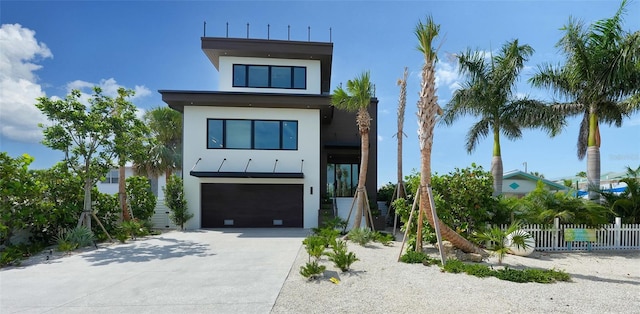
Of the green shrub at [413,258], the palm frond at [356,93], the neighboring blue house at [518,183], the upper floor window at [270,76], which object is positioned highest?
the upper floor window at [270,76]

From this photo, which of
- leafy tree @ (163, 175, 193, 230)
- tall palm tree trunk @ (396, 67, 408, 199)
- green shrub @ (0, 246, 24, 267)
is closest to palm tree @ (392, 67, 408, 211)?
tall palm tree trunk @ (396, 67, 408, 199)

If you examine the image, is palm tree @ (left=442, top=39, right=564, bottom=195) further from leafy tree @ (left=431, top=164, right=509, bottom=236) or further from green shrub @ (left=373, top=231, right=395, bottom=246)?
green shrub @ (left=373, top=231, right=395, bottom=246)

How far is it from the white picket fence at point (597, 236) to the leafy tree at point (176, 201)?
43.5 feet

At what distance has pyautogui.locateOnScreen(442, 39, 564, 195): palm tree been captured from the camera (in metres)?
13.0

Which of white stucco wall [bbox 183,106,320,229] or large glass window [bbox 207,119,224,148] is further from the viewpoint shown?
large glass window [bbox 207,119,224,148]

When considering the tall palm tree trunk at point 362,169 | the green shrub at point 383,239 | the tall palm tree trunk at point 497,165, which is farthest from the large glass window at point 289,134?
the tall palm tree trunk at point 497,165

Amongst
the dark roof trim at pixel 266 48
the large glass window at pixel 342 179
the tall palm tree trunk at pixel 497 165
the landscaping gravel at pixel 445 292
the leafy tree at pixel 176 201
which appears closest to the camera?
the landscaping gravel at pixel 445 292

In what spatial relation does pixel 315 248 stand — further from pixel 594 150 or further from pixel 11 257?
pixel 594 150

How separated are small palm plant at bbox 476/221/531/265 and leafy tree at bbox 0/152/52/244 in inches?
519

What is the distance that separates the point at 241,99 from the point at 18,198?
8467mm

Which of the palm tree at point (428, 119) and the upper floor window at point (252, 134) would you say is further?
the upper floor window at point (252, 134)

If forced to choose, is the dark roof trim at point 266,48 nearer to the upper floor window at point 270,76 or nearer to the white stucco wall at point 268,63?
the white stucco wall at point 268,63

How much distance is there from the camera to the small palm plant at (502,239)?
7480 mm

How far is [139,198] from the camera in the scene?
14.0 metres
